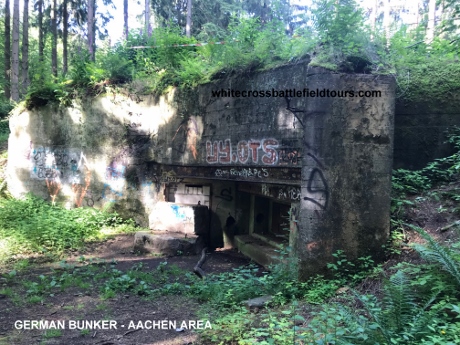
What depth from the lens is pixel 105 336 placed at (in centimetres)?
407

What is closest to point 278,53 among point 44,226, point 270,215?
point 270,215

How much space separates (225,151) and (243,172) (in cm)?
67

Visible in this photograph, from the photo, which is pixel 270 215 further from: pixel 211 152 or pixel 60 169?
pixel 60 169

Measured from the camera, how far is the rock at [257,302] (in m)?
4.46

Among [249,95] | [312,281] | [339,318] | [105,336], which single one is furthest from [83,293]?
[249,95]

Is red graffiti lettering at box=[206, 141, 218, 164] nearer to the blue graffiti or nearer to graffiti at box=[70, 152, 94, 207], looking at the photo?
the blue graffiti

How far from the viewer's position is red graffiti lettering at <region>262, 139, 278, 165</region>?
5.89m

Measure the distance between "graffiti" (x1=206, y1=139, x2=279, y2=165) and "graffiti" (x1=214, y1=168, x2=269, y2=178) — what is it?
6.7 inches

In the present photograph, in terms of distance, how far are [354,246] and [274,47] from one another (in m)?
3.80

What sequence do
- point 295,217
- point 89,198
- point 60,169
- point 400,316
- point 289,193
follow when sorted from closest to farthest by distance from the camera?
point 400,316 → point 295,217 → point 289,193 → point 89,198 → point 60,169

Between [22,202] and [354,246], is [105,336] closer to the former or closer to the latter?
[354,246]

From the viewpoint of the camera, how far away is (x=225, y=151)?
700 cm

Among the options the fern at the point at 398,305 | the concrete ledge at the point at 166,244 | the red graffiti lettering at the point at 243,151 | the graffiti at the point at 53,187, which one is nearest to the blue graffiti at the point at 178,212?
the concrete ledge at the point at 166,244

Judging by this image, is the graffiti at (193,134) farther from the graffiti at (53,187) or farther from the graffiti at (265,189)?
the graffiti at (53,187)
